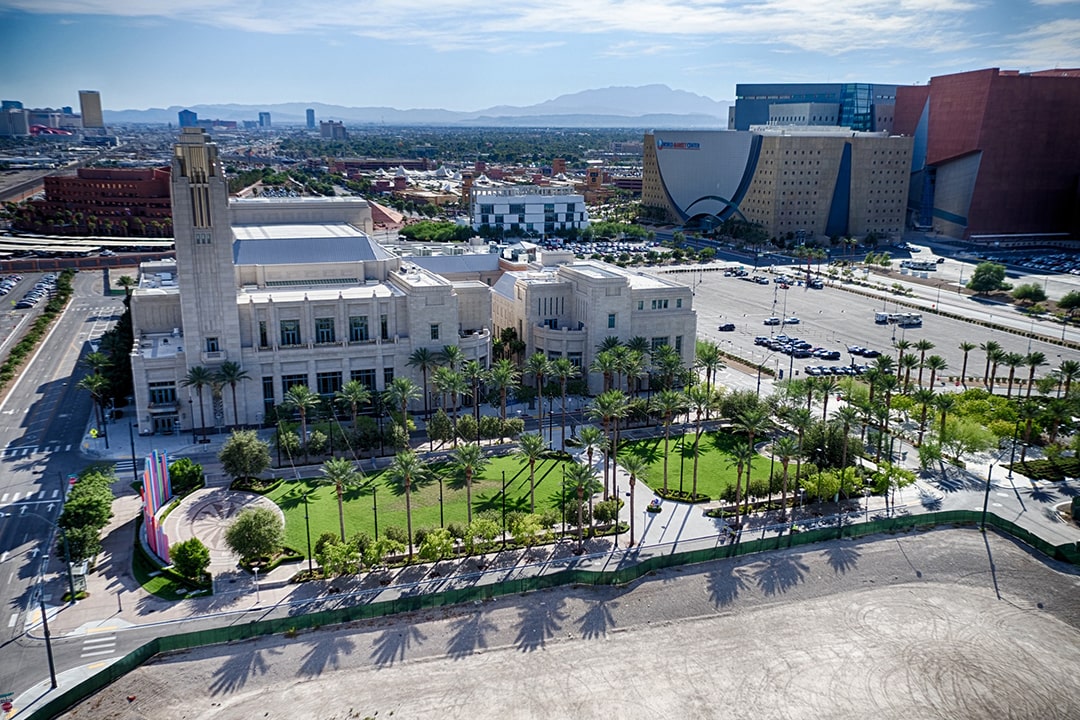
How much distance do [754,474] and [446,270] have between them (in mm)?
62814

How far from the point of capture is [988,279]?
547 feet

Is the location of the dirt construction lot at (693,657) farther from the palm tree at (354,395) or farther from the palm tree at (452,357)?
the palm tree at (452,357)

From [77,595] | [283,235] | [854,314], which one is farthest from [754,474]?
[854,314]

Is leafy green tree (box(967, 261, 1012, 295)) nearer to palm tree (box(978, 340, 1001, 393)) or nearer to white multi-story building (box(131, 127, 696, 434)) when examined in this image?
palm tree (box(978, 340, 1001, 393))

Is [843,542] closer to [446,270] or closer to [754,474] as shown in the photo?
[754,474]

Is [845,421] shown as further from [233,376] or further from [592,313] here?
[233,376]

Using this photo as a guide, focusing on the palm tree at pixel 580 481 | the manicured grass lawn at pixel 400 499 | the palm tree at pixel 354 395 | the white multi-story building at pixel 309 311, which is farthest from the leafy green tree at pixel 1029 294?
the palm tree at pixel 354 395

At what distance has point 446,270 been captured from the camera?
12838 centimetres

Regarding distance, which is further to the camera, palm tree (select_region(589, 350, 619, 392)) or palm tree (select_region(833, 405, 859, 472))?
palm tree (select_region(589, 350, 619, 392))

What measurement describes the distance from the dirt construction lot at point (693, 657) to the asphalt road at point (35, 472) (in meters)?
10.6

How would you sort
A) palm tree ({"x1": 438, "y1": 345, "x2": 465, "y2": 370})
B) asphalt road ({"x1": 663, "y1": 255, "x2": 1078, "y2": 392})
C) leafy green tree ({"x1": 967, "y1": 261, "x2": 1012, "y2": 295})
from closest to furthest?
palm tree ({"x1": 438, "y1": 345, "x2": 465, "y2": 370}), asphalt road ({"x1": 663, "y1": 255, "x2": 1078, "y2": 392}), leafy green tree ({"x1": 967, "y1": 261, "x2": 1012, "y2": 295})

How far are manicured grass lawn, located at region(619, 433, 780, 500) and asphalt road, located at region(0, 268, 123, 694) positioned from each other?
4981 centimetres

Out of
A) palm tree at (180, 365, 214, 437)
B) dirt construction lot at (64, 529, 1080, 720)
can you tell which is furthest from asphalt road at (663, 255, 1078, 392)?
palm tree at (180, 365, 214, 437)

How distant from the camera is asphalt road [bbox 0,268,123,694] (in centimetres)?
5566
